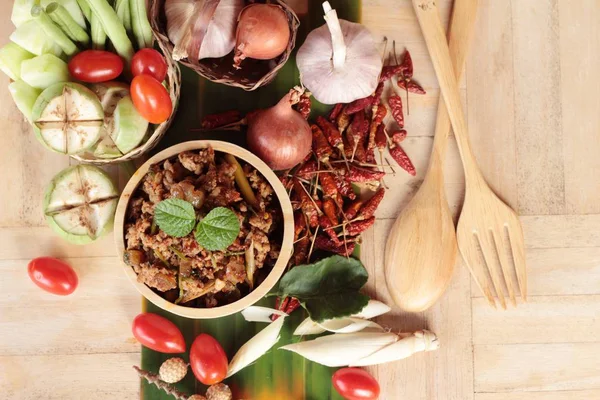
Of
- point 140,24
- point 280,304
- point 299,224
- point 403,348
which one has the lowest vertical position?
point 403,348

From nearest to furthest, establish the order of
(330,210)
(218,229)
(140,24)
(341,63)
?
1. (218,229)
2. (140,24)
3. (341,63)
4. (330,210)

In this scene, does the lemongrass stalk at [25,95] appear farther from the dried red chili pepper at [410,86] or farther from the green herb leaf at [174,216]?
the dried red chili pepper at [410,86]

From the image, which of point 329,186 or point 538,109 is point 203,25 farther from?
point 538,109

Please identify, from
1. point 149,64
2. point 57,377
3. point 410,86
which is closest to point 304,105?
point 410,86

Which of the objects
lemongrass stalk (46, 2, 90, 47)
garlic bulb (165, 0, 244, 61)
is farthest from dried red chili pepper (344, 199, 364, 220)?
lemongrass stalk (46, 2, 90, 47)

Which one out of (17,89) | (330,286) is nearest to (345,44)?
(330,286)

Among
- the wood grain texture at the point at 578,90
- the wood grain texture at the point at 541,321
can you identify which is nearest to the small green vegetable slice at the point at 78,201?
the wood grain texture at the point at 541,321

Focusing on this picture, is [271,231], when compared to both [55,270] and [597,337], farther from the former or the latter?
[597,337]
